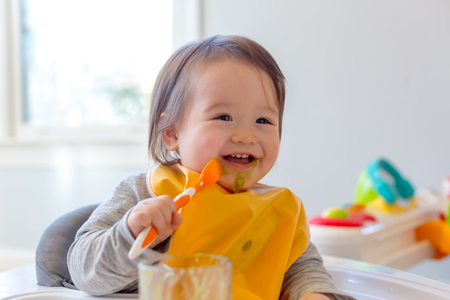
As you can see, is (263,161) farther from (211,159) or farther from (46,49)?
A: (46,49)

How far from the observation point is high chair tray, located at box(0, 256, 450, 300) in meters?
0.57

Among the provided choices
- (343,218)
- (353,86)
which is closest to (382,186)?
(343,218)

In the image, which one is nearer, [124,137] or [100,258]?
[100,258]

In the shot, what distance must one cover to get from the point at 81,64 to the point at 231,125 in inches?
84.0

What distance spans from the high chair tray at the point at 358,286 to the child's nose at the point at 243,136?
0.86 ft

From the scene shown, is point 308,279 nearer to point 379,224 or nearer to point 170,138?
point 170,138

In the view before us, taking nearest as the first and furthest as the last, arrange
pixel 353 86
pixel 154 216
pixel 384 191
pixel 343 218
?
pixel 154 216 < pixel 343 218 < pixel 384 191 < pixel 353 86

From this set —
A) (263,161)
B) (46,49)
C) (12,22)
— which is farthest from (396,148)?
(12,22)

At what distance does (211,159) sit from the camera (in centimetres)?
65

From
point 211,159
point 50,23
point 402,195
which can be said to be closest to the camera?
point 211,159

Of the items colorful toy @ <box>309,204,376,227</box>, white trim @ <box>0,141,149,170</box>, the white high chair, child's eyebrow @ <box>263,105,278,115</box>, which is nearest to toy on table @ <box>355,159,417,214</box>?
colorful toy @ <box>309,204,376,227</box>

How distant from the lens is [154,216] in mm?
478

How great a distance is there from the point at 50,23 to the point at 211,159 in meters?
2.33

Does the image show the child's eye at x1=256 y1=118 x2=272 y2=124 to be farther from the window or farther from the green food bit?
the window
